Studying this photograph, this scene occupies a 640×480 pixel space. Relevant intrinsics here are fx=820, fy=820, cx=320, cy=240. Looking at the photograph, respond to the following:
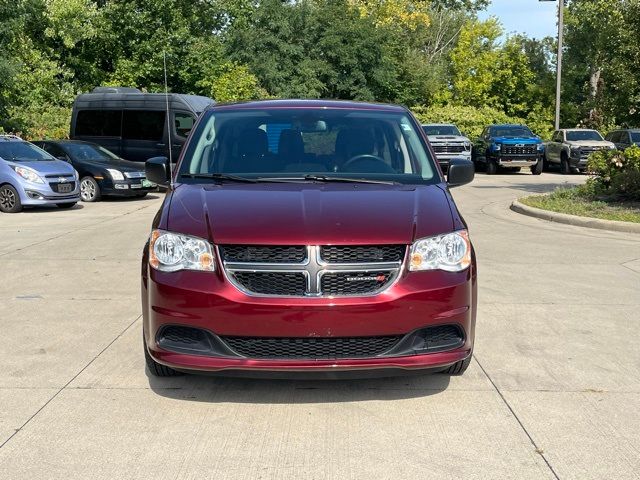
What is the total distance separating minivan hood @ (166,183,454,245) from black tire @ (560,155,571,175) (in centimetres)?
2568

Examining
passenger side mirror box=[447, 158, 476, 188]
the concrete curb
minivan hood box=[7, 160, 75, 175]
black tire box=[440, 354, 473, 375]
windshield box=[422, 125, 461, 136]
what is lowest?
the concrete curb

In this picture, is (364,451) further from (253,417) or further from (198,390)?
(198,390)

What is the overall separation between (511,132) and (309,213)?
2759cm

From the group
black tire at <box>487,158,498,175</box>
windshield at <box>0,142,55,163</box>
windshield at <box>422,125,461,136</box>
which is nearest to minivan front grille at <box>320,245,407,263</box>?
windshield at <box>0,142,55,163</box>

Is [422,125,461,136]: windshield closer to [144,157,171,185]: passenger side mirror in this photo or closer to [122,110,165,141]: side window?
[122,110,165,141]: side window

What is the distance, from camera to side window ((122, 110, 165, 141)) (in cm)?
2295

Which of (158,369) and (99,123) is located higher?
(99,123)

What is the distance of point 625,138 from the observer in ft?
95.7

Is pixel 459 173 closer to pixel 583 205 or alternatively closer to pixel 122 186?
pixel 583 205

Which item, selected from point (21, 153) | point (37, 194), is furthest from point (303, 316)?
point (21, 153)

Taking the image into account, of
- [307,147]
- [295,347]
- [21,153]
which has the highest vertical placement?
[307,147]

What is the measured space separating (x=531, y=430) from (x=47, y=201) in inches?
559

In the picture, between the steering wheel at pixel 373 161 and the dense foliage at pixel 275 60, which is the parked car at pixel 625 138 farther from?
the steering wheel at pixel 373 161

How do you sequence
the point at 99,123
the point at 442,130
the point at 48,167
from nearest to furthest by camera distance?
1. the point at 48,167
2. the point at 99,123
3. the point at 442,130
